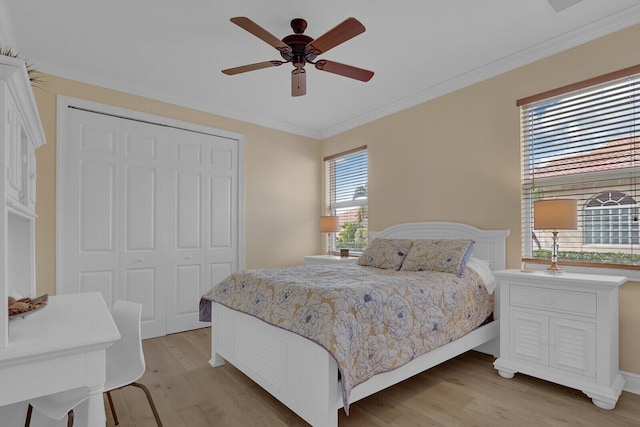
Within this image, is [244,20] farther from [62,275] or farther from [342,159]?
[342,159]

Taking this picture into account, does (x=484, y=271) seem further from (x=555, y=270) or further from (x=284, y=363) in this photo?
(x=284, y=363)

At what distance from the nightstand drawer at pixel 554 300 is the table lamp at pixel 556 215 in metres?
0.21

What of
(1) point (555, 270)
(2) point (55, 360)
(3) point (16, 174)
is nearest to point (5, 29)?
(3) point (16, 174)

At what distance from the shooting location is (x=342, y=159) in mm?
5078

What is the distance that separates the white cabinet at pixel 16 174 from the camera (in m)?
1.08

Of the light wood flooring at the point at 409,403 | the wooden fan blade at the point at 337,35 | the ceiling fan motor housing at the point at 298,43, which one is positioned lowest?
the light wood flooring at the point at 409,403

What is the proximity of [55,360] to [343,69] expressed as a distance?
7.80 ft

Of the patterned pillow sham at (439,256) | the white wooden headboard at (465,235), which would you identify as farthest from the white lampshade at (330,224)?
the patterned pillow sham at (439,256)

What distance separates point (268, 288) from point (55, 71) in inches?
114

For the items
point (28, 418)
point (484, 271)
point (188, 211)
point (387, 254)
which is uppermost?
point (188, 211)

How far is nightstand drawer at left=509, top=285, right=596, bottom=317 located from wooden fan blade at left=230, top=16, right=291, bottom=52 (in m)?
2.46

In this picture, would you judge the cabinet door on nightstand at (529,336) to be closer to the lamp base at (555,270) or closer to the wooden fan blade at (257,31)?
the lamp base at (555,270)

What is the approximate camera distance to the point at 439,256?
2982mm

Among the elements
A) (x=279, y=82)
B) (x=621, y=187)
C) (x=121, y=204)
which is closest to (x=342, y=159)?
(x=279, y=82)
